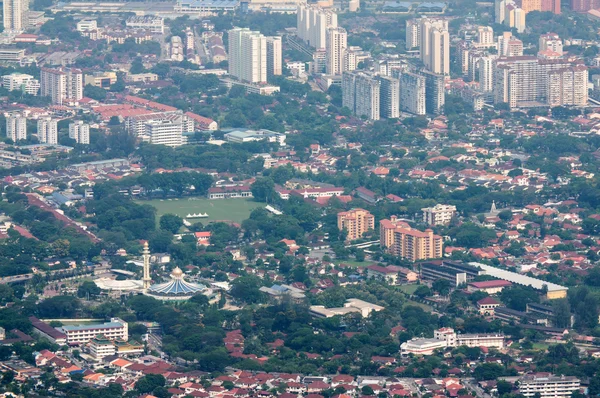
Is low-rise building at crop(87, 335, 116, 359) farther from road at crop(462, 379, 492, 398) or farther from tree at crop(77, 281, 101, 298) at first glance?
road at crop(462, 379, 492, 398)

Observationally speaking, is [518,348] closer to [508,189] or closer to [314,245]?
[314,245]

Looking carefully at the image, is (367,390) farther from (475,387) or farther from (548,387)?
(548,387)

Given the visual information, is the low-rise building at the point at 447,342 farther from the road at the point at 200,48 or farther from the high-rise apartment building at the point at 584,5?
the high-rise apartment building at the point at 584,5

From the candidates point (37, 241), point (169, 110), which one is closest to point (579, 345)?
point (37, 241)

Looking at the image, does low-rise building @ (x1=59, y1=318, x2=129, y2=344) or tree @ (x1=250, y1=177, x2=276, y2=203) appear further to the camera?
tree @ (x1=250, y1=177, x2=276, y2=203)

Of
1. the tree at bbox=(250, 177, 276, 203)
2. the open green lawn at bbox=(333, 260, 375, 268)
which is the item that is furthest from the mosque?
the tree at bbox=(250, 177, 276, 203)

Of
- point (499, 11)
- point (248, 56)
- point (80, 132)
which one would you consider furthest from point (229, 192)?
point (499, 11)
